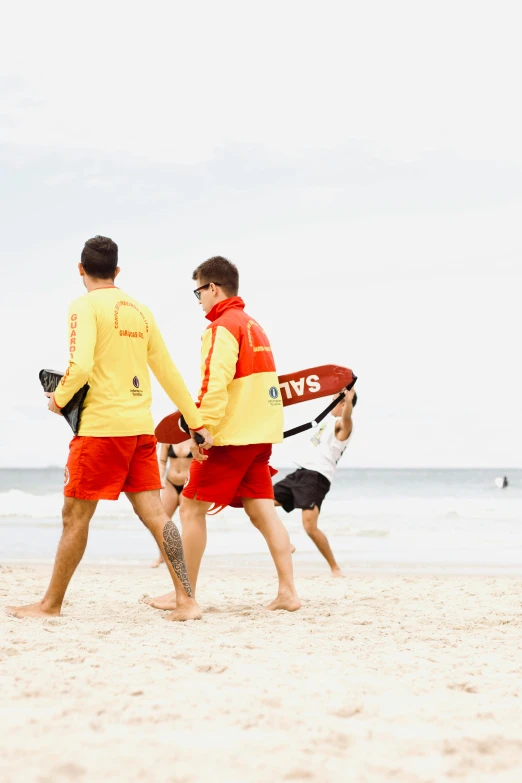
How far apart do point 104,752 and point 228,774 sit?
35cm

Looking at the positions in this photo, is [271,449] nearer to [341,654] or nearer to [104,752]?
[341,654]

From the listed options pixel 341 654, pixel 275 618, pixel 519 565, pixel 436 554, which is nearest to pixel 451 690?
pixel 341 654

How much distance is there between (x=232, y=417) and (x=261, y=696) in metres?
1.94

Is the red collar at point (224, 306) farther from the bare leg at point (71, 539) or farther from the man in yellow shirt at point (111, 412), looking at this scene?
the bare leg at point (71, 539)

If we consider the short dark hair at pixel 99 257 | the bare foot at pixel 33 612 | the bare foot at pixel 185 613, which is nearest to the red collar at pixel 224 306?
the short dark hair at pixel 99 257

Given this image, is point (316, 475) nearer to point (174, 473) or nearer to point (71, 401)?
point (174, 473)

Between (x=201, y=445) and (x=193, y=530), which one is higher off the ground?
(x=201, y=445)

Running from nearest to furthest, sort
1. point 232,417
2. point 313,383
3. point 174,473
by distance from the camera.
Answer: point 232,417 → point 313,383 → point 174,473

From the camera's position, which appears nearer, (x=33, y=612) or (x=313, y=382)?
(x=33, y=612)

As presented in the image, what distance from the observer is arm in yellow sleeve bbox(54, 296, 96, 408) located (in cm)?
382

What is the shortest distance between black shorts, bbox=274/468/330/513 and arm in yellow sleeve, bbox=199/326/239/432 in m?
2.64

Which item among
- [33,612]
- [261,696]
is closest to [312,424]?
[33,612]

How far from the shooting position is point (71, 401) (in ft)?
Result: 12.9

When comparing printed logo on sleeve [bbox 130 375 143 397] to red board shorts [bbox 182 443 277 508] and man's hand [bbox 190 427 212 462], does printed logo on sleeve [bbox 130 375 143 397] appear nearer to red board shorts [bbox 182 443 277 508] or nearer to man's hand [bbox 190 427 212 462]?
man's hand [bbox 190 427 212 462]
